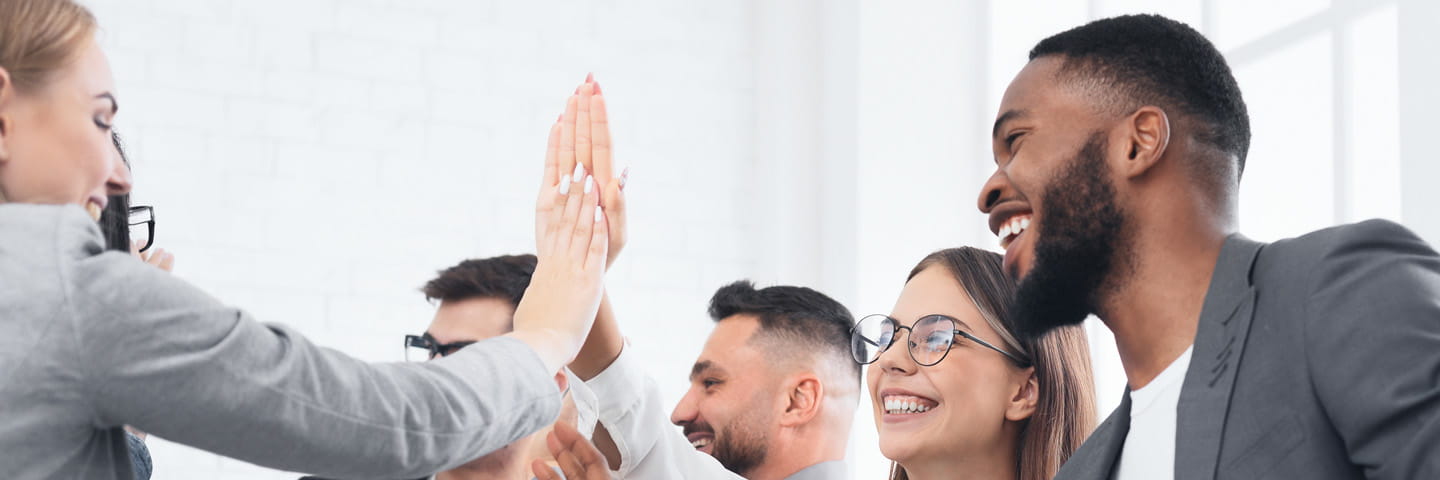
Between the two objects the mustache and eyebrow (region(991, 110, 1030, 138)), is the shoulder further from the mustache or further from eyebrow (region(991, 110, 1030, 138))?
the mustache

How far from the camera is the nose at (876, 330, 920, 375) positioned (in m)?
2.69

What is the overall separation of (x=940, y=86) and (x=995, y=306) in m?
2.14

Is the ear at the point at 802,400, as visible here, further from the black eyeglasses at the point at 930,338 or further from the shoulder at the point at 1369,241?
the shoulder at the point at 1369,241

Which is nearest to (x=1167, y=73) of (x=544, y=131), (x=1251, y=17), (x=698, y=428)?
(x=698, y=428)

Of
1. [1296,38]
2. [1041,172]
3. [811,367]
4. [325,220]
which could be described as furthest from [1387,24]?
[325,220]

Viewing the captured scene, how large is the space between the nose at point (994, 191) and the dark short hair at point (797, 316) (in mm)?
1577

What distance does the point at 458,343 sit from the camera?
325 cm

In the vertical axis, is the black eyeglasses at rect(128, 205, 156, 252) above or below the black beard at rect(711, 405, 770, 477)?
above

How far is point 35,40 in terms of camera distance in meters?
1.30

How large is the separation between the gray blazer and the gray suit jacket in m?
0.80

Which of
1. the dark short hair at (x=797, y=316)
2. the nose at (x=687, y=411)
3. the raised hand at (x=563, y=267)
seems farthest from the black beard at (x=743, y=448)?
the raised hand at (x=563, y=267)

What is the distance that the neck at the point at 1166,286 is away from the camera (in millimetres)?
1683

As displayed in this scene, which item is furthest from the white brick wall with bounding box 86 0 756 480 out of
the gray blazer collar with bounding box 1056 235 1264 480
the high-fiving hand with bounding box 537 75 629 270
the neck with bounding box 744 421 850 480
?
the gray blazer collar with bounding box 1056 235 1264 480

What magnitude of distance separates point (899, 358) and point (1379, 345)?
1.42 metres
